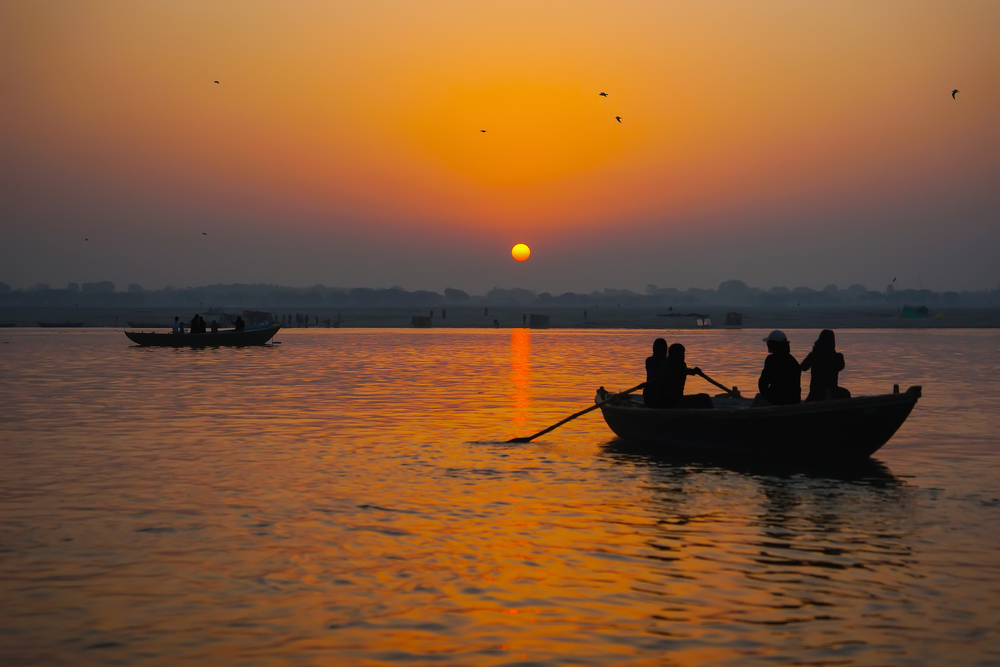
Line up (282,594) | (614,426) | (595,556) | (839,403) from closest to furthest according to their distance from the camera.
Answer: (282,594), (595,556), (839,403), (614,426)

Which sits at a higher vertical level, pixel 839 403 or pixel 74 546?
pixel 839 403

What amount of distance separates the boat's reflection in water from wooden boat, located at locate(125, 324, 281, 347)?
174 feet

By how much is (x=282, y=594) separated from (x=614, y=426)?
12.5 meters

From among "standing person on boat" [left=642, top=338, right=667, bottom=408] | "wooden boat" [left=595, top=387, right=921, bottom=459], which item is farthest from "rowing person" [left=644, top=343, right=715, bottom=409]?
"wooden boat" [left=595, top=387, right=921, bottom=459]

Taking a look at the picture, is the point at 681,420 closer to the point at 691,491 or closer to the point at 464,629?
the point at 691,491

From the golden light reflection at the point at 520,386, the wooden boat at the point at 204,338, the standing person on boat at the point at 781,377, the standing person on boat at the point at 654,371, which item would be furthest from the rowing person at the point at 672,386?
the wooden boat at the point at 204,338

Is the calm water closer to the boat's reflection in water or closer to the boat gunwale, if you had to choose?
the boat's reflection in water

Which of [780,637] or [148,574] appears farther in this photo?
[148,574]

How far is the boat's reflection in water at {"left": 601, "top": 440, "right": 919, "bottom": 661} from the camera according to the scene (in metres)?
8.05

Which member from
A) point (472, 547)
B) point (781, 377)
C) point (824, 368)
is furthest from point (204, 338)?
point (472, 547)

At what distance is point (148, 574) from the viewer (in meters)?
9.56

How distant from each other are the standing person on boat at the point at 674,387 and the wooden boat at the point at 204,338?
164 ft

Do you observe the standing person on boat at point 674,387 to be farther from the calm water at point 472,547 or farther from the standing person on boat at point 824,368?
the standing person on boat at point 824,368

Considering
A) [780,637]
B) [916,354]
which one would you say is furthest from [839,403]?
[916,354]
